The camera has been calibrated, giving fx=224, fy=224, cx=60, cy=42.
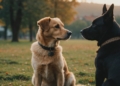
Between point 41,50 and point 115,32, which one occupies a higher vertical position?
point 115,32

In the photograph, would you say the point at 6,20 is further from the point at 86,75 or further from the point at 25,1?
the point at 86,75

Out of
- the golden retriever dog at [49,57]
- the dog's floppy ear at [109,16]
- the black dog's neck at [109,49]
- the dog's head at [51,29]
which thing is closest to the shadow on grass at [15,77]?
the golden retriever dog at [49,57]

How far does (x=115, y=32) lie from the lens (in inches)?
219

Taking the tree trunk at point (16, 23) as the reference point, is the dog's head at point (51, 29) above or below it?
above

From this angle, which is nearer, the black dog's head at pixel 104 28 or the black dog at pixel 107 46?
the black dog at pixel 107 46

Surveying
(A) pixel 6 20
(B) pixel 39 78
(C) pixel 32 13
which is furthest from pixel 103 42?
(A) pixel 6 20

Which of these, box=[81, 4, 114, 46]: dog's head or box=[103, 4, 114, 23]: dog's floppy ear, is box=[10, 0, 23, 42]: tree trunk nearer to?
box=[81, 4, 114, 46]: dog's head

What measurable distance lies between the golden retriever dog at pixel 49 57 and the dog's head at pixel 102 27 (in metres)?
1.02

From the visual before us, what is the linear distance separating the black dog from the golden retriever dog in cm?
115

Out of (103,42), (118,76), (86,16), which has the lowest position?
(86,16)

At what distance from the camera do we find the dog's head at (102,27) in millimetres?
5559

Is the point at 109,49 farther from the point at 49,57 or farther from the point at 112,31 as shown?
the point at 49,57

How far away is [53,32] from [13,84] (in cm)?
218

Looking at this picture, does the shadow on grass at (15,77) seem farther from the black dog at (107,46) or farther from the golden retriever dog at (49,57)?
the black dog at (107,46)
